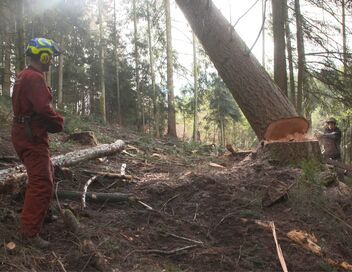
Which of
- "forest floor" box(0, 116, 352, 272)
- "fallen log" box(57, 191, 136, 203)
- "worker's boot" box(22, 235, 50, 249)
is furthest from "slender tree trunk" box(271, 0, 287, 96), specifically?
"worker's boot" box(22, 235, 50, 249)

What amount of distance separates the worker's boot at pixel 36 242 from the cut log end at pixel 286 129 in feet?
13.4

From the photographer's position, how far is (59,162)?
6555mm

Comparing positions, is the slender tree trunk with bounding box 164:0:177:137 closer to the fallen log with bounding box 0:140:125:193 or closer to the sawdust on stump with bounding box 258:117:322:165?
the fallen log with bounding box 0:140:125:193

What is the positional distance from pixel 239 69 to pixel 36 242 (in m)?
4.38

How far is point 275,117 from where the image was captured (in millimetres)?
6586

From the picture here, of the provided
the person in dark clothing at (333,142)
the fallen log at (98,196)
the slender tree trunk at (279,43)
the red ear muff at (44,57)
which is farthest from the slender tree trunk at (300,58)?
the red ear muff at (44,57)

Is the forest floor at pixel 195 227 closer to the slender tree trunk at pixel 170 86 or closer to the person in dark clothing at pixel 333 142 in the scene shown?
the person in dark clothing at pixel 333 142

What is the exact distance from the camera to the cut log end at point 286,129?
21.5ft

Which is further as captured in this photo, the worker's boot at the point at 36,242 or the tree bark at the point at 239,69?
the tree bark at the point at 239,69

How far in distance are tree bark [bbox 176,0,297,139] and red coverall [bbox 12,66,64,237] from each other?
351 cm

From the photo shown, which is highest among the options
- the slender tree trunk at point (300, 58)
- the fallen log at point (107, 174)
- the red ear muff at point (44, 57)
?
the slender tree trunk at point (300, 58)

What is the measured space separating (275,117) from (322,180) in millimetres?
1647

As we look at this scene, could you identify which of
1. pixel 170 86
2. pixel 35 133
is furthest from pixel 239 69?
pixel 170 86

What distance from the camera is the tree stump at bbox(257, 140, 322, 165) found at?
6.28 metres
